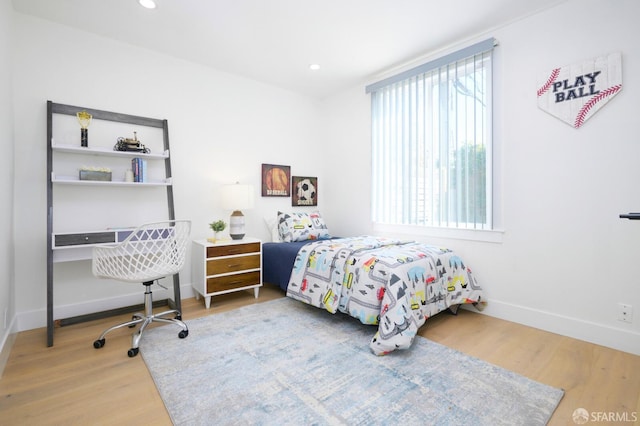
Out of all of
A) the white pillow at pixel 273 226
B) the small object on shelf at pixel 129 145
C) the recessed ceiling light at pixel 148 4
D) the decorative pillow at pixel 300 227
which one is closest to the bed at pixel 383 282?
the decorative pillow at pixel 300 227

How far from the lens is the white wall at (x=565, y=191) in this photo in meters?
2.14

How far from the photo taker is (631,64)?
6.93 feet

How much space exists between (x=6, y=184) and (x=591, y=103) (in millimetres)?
4405

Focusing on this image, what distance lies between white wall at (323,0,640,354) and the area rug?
1.01 meters

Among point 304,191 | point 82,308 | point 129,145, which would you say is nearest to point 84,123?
point 129,145

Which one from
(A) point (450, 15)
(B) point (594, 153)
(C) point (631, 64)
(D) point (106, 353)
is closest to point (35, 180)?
(D) point (106, 353)

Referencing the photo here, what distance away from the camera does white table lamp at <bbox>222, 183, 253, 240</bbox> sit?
3.35m

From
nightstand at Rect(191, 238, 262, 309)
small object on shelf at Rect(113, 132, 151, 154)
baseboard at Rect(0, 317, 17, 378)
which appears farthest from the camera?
nightstand at Rect(191, 238, 262, 309)

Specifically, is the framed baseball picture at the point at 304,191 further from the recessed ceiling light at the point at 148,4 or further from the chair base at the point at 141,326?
the recessed ceiling light at the point at 148,4

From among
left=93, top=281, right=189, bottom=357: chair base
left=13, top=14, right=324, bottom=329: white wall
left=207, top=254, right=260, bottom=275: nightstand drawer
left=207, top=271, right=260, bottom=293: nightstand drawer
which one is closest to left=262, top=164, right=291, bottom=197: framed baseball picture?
left=13, top=14, right=324, bottom=329: white wall

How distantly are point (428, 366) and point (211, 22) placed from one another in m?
3.24

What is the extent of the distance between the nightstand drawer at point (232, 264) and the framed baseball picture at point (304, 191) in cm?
130

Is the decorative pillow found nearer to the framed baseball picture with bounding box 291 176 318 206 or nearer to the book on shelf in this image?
the framed baseball picture with bounding box 291 176 318 206

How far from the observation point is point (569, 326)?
2.36 meters
